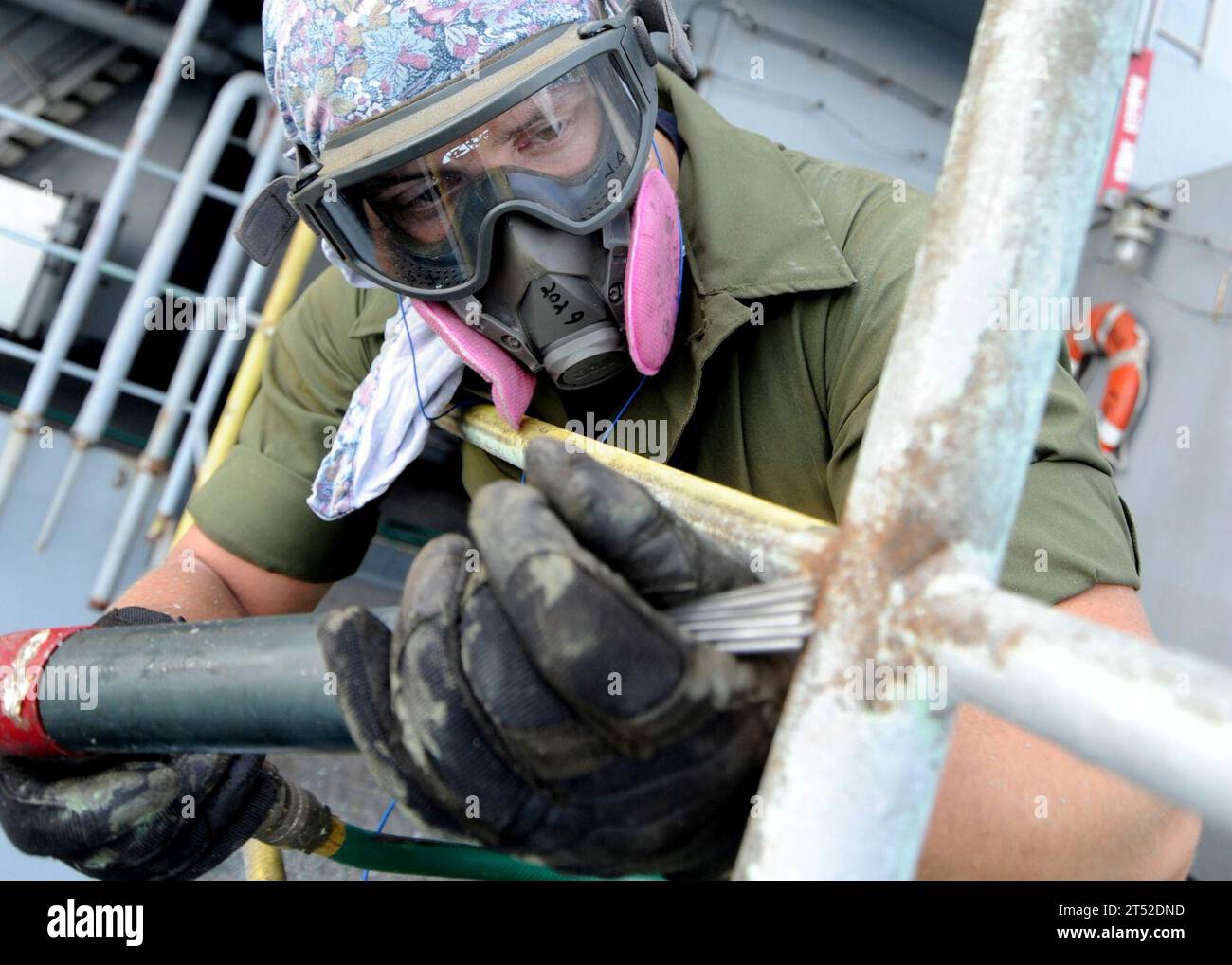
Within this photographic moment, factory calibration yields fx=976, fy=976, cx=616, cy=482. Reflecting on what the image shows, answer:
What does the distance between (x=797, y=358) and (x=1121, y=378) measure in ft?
7.57

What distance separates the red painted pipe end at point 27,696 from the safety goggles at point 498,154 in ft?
1.99

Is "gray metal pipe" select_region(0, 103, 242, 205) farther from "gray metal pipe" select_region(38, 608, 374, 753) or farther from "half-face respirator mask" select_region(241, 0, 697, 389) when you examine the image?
"gray metal pipe" select_region(38, 608, 374, 753)

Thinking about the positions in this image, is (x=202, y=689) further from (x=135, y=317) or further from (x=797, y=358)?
(x=135, y=317)

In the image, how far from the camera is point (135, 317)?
2.51m

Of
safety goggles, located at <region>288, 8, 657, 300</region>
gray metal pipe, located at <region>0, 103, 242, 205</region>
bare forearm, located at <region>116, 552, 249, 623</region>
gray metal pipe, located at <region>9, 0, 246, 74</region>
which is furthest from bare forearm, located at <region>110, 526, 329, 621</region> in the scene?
gray metal pipe, located at <region>9, 0, 246, 74</region>

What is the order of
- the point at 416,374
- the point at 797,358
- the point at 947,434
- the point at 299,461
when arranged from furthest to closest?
1. the point at 299,461
2. the point at 416,374
3. the point at 797,358
4. the point at 947,434

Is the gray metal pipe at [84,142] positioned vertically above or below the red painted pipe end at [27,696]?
above

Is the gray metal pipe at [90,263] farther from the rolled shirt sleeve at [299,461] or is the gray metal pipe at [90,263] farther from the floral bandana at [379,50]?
the floral bandana at [379,50]

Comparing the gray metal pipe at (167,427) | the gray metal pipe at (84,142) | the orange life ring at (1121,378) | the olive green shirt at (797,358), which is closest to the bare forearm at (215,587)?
the olive green shirt at (797,358)

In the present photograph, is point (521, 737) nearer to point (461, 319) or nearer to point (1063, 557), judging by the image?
point (1063, 557)

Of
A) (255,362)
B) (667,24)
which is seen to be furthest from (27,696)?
(255,362)

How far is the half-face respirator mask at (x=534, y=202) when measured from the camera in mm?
1156

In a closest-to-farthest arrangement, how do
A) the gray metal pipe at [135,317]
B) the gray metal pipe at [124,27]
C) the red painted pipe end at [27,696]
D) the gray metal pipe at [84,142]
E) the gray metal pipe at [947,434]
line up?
the gray metal pipe at [947,434]
the red painted pipe end at [27,696]
the gray metal pipe at [84,142]
the gray metal pipe at [135,317]
the gray metal pipe at [124,27]

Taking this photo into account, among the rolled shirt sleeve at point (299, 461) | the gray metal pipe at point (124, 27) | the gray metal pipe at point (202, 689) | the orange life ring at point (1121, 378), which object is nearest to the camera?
the gray metal pipe at point (202, 689)
